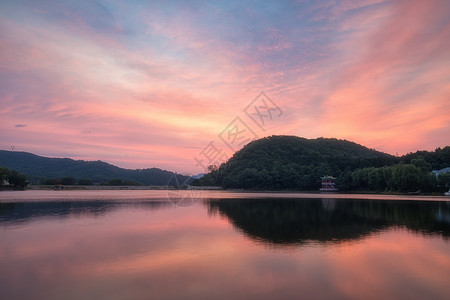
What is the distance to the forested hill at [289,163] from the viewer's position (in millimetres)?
110312

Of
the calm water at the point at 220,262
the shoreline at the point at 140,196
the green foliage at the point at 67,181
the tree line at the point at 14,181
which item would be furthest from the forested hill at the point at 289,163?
the calm water at the point at 220,262

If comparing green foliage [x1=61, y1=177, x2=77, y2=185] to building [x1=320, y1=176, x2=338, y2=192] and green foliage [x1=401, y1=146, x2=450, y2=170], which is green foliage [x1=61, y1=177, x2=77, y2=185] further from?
green foliage [x1=401, y1=146, x2=450, y2=170]

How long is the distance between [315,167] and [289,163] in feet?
40.4

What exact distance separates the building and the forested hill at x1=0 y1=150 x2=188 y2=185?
290ft

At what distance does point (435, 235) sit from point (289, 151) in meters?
117

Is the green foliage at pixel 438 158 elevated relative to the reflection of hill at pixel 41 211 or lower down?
elevated

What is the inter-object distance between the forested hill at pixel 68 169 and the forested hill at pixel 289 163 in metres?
51.8

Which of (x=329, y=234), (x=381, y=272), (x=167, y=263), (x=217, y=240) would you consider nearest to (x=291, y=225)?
(x=329, y=234)

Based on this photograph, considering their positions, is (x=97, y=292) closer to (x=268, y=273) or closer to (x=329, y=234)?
(x=268, y=273)

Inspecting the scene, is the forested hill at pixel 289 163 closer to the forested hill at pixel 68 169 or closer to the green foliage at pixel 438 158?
the green foliage at pixel 438 158

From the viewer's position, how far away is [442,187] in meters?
70.9

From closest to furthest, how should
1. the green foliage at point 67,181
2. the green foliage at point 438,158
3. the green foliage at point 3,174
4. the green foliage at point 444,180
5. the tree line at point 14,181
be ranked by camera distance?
1. the green foliage at point 444,180
2. the green foliage at point 3,174
3. the tree line at point 14,181
4. the green foliage at point 438,158
5. the green foliage at point 67,181

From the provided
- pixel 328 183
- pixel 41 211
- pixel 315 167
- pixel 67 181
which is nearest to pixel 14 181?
pixel 67 181

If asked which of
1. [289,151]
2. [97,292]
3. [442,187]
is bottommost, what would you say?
[97,292]
